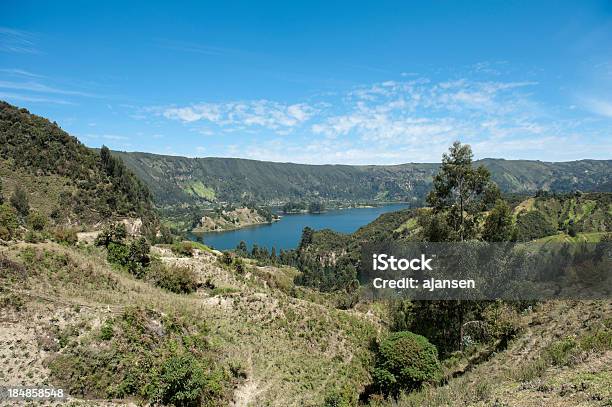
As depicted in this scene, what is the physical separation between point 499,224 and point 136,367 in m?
22.2

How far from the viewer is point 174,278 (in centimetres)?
2892

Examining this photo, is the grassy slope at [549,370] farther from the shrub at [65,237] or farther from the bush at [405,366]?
the shrub at [65,237]

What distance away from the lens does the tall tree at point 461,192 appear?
23.5 m

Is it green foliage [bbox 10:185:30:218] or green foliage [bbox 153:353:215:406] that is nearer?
green foliage [bbox 153:353:215:406]

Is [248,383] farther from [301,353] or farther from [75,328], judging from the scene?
[75,328]

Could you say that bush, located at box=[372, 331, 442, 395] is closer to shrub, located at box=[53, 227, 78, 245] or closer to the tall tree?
the tall tree

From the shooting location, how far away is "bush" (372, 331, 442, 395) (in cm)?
1889

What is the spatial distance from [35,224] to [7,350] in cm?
2445

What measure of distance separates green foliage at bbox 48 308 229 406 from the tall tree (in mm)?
17528

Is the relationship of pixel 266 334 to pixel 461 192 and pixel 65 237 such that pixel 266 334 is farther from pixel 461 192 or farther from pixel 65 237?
pixel 65 237

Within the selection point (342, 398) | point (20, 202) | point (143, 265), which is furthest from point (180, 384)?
point (20, 202)

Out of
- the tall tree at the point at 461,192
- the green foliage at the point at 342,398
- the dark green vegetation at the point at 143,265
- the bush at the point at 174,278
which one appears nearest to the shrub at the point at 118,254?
the dark green vegetation at the point at 143,265

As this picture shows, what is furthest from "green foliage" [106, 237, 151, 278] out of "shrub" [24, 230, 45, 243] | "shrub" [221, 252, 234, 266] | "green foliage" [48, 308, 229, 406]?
"green foliage" [48, 308, 229, 406]

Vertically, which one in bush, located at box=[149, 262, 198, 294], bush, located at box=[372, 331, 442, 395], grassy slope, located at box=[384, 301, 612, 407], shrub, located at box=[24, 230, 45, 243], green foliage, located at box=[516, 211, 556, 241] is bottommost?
green foliage, located at box=[516, 211, 556, 241]
